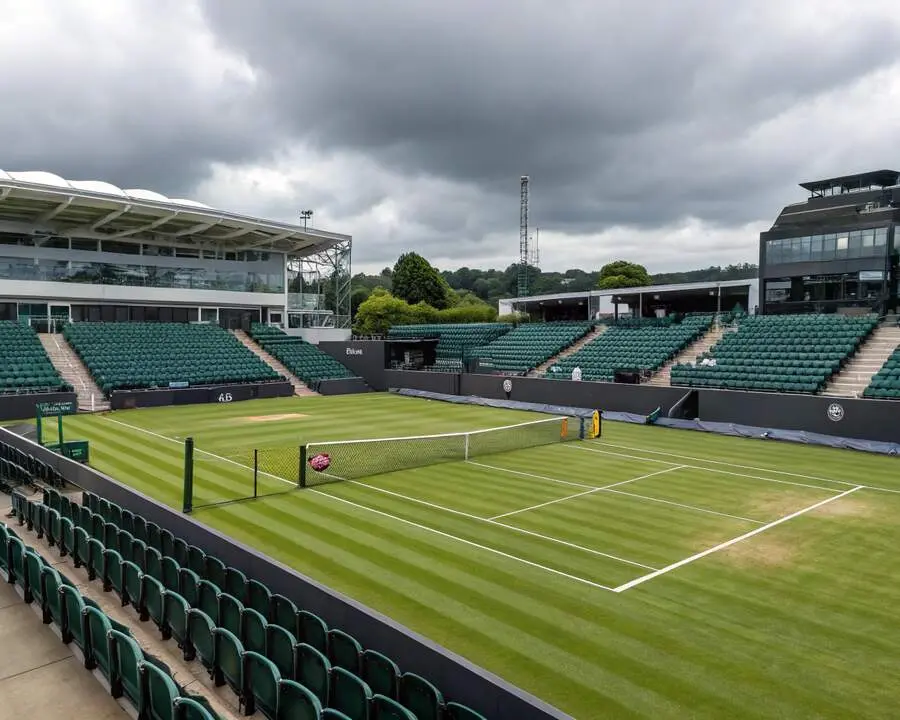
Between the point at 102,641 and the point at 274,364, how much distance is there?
137ft

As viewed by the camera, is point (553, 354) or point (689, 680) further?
point (553, 354)

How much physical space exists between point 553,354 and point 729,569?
3239 cm

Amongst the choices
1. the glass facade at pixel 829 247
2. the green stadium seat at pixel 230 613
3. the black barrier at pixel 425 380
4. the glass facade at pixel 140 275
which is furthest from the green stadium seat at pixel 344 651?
the glass facade at pixel 140 275

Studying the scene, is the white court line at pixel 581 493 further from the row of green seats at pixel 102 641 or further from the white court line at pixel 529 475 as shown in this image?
the row of green seats at pixel 102 641

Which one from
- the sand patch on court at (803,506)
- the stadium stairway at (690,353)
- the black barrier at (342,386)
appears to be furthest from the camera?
the black barrier at (342,386)

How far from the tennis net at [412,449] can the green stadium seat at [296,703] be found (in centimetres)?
1180

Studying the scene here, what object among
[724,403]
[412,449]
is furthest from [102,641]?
[724,403]

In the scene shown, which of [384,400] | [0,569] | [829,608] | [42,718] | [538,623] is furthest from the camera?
[384,400]

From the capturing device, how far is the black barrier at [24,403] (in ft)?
105

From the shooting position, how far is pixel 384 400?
42.5 m

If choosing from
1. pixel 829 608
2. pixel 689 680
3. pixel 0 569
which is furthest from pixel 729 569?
pixel 0 569

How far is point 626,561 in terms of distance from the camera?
12844 millimetres

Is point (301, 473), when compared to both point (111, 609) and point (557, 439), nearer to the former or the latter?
point (111, 609)

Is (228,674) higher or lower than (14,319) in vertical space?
lower
